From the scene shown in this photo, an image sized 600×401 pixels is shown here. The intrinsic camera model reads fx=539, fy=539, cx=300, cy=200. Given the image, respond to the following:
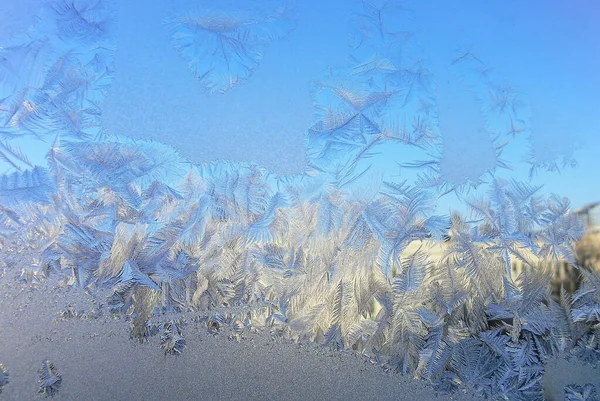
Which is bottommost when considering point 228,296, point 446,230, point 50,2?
point 228,296

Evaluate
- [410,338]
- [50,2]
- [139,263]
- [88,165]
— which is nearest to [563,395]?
[410,338]

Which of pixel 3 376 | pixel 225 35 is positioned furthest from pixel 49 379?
pixel 225 35

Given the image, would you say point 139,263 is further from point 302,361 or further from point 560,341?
point 560,341

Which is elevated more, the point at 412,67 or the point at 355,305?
the point at 412,67

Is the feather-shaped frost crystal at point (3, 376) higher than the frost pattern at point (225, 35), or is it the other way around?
the frost pattern at point (225, 35)

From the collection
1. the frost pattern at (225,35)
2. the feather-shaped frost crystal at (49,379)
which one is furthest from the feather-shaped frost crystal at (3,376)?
→ the frost pattern at (225,35)

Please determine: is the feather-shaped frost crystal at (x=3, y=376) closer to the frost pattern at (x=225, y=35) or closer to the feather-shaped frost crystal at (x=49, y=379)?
the feather-shaped frost crystal at (x=49, y=379)

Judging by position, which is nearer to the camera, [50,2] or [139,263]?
[139,263]

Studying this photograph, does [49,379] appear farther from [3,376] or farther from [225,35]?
[225,35]

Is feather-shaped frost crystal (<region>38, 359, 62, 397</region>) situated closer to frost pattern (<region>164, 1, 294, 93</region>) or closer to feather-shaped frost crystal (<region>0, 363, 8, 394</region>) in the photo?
feather-shaped frost crystal (<region>0, 363, 8, 394</region>)
